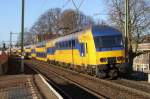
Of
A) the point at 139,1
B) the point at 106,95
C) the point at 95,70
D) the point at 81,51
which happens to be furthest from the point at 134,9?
the point at 106,95

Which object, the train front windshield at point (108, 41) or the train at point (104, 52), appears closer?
the train at point (104, 52)

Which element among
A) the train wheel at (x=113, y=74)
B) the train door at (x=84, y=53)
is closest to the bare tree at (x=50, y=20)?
the train door at (x=84, y=53)

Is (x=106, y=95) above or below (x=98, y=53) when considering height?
below

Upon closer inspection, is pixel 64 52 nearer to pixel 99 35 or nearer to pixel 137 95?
pixel 99 35

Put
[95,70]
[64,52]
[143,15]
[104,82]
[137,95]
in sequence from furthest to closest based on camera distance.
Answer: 1. [143,15]
2. [64,52]
3. [95,70]
4. [104,82]
5. [137,95]

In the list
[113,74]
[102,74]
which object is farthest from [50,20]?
[102,74]

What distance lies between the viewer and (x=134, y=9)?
50.3m

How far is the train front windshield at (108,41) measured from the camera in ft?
79.8

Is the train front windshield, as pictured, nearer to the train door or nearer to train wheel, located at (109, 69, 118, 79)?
train wheel, located at (109, 69, 118, 79)

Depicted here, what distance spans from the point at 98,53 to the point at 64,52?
1339 cm

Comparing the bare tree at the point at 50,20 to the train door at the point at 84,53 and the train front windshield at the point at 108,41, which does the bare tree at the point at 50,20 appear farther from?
the train front windshield at the point at 108,41

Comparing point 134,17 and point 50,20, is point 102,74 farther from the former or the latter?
point 50,20

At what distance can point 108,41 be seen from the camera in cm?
2458

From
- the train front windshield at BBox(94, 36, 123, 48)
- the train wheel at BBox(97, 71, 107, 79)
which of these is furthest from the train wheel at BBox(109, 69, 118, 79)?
the train front windshield at BBox(94, 36, 123, 48)
